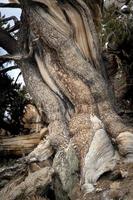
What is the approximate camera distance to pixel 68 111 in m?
8.41

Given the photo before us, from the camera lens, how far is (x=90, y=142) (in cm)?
760

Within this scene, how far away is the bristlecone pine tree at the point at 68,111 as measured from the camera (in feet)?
23.9

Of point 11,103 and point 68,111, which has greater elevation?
point 11,103

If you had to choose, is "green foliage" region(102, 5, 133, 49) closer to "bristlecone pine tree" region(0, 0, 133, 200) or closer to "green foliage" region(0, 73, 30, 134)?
"bristlecone pine tree" region(0, 0, 133, 200)

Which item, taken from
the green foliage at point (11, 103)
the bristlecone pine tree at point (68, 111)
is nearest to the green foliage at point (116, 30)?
the bristlecone pine tree at point (68, 111)

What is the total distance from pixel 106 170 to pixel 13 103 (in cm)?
468

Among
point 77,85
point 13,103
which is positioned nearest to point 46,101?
point 77,85

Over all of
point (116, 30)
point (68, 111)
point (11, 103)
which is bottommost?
point (68, 111)

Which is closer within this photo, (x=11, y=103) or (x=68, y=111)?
(x=68, y=111)

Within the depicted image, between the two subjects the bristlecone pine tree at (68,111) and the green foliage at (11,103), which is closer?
the bristlecone pine tree at (68,111)

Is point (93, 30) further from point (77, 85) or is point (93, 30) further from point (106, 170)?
point (106, 170)

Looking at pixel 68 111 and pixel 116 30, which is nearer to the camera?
pixel 68 111

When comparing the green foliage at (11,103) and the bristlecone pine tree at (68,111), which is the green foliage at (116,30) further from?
the green foliage at (11,103)

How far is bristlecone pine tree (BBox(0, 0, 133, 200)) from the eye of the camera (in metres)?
7.29
